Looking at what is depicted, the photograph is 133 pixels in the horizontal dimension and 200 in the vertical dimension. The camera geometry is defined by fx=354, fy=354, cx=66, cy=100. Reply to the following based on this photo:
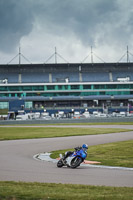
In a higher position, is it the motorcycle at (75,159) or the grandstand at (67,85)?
the grandstand at (67,85)

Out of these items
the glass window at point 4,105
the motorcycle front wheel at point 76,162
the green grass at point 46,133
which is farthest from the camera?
the glass window at point 4,105

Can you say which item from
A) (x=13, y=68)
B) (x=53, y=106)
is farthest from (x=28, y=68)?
(x=53, y=106)

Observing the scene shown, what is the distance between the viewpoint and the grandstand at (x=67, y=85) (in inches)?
4621

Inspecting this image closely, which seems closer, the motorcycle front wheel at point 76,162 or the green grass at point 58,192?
the green grass at point 58,192

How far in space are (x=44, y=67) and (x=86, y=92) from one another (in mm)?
16859

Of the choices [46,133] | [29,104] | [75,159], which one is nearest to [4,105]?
[29,104]

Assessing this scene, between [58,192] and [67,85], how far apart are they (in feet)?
355

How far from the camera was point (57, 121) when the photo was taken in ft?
244

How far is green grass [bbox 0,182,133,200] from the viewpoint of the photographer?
29.1 ft

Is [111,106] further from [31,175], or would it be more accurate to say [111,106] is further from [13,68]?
[31,175]

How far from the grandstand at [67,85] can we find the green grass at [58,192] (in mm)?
103903

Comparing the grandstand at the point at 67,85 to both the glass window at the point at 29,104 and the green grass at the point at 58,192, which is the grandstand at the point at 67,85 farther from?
the green grass at the point at 58,192

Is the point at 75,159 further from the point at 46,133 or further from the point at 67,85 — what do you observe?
the point at 67,85

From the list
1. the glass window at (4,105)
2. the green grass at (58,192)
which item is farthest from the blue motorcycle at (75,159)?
the glass window at (4,105)
